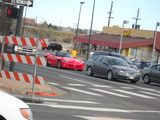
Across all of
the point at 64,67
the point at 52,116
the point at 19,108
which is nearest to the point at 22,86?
the point at 52,116

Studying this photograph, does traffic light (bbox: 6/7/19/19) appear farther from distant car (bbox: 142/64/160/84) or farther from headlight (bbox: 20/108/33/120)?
distant car (bbox: 142/64/160/84)

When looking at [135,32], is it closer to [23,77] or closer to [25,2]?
[25,2]

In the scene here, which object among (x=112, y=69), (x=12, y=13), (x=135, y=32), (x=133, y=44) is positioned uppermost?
(x=135, y=32)

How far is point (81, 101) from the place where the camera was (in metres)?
14.1

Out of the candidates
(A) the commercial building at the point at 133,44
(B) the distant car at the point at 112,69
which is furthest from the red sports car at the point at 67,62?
(A) the commercial building at the point at 133,44

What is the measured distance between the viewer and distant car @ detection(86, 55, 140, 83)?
25.7 m

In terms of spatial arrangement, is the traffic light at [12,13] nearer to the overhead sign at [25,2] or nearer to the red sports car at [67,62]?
the overhead sign at [25,2]

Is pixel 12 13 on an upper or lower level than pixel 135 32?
lower

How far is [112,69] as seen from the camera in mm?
26000

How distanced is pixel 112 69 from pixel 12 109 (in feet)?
67.2

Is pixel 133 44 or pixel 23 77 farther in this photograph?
pixel 133 44

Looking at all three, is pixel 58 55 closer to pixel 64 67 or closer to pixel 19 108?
pixel 64 67

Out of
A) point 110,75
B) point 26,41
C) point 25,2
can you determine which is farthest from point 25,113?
point 110,75

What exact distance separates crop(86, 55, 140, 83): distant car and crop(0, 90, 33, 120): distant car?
19.9 m
